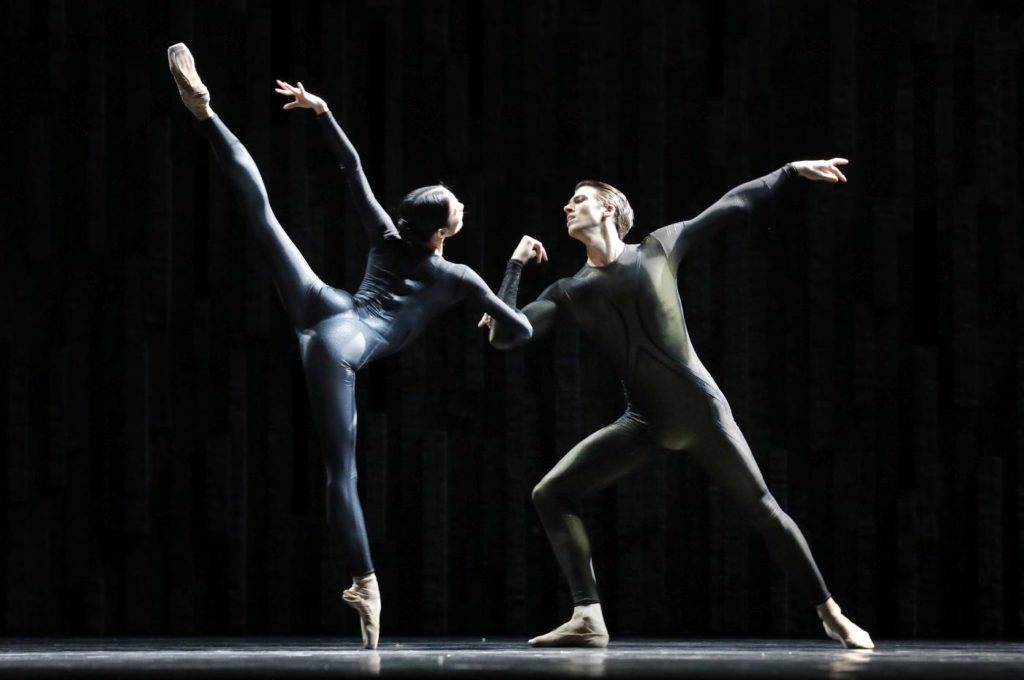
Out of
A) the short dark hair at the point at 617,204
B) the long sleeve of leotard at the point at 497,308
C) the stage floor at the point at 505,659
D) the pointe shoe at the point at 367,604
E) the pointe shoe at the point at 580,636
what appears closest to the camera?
the stage floor at the point at 505,659

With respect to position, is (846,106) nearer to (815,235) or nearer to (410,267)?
(815,235)

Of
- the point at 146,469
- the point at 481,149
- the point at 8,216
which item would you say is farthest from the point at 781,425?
the point at 8,216

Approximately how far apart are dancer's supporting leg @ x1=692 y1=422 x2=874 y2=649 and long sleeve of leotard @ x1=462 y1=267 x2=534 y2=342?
2.13 feet

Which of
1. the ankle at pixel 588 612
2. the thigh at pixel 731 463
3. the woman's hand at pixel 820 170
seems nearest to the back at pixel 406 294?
the thigh at pixel 731 463

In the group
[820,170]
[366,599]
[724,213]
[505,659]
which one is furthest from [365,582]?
[820,170]

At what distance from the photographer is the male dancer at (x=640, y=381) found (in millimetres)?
4152

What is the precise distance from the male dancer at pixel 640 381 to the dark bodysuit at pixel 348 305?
0.23m

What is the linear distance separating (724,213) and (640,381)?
59 centimetres

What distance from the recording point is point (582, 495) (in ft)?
14.2

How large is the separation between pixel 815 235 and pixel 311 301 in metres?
2.13

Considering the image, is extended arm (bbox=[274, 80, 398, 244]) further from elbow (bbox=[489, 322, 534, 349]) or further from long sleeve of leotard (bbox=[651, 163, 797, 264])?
long sleeve of leotard (bbox=[651, 163, 797, 264])

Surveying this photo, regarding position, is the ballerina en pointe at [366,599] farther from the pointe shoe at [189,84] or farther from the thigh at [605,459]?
the pointe shoe at [189,84]

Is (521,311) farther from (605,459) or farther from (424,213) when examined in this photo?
(605,459)

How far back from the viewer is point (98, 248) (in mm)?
5539
